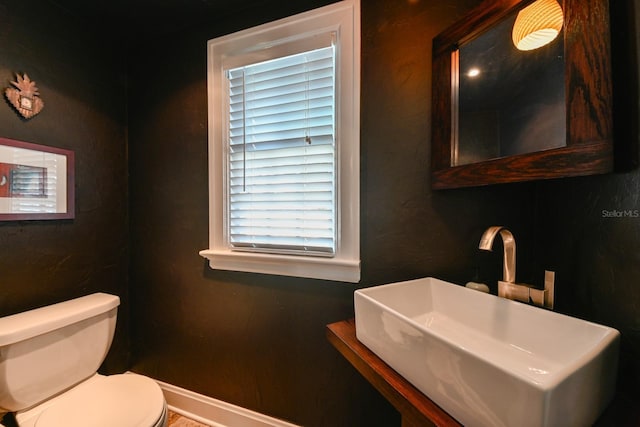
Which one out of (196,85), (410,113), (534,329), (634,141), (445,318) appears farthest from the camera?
(196,85)

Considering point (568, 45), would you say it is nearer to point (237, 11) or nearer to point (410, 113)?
point (410, 113)

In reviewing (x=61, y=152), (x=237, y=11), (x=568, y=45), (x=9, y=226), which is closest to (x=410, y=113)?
(x=568, y=45)

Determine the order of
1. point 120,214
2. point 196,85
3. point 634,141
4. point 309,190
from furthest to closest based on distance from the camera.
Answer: point 120,214 < point 196,85 < point 309,190 < point 634,141

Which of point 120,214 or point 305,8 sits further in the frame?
point 120,214

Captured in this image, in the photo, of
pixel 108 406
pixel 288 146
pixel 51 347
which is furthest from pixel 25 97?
pixel 108 406

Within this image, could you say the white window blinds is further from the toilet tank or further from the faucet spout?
the toilet tank

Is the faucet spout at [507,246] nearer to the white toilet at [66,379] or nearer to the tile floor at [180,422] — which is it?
the white toilet at [66,379]

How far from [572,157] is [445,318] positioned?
655mm

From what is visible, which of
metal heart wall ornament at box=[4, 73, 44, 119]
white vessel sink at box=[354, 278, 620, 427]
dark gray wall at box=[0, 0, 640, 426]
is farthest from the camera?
metal heart wall ornament at box=[4, 73, 44, 119]

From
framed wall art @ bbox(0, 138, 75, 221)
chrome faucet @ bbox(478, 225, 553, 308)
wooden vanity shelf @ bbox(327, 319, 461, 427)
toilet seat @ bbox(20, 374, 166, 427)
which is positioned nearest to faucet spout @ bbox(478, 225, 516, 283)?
chrome faucet @ bbox(478, 225, 553, 308)

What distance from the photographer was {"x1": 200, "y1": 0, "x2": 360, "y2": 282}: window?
1195mm

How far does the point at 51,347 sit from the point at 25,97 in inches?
45.3

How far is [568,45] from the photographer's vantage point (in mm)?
667

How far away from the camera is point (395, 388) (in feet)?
2.11
